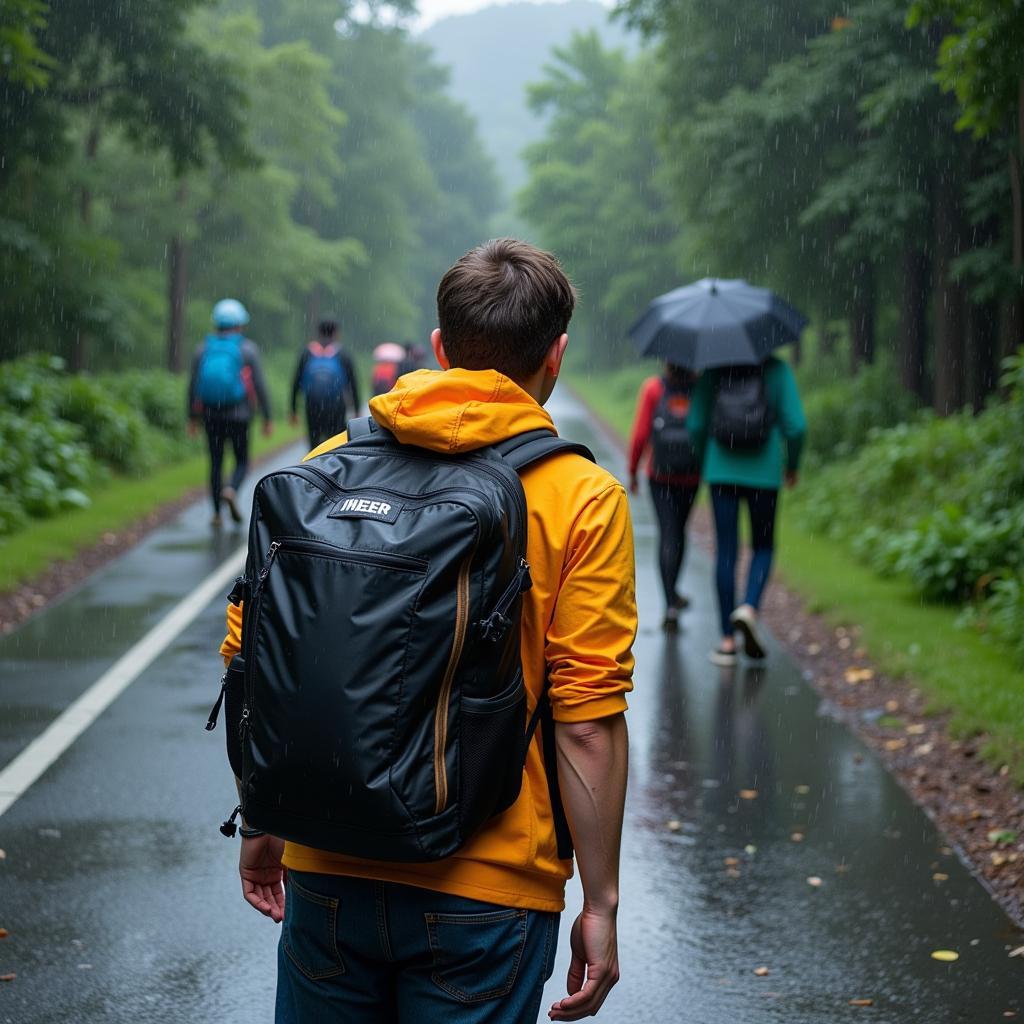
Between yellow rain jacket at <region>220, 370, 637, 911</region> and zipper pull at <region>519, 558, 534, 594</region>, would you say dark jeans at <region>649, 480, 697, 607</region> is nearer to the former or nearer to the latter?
yellow rain jacket at <region>220, 370, 637, 911</region>

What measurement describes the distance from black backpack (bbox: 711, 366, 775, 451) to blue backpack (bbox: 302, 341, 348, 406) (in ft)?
20.4

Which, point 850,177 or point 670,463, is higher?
point 850,177

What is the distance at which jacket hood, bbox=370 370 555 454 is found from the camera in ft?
7.47

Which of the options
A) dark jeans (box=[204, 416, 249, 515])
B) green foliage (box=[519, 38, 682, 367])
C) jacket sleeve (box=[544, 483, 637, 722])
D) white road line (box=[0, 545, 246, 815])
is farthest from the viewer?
green foliage (box=[519, 38, 682, 367])

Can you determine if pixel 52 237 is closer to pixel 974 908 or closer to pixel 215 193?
pixel 215 193

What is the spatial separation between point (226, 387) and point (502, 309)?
11.8 meters

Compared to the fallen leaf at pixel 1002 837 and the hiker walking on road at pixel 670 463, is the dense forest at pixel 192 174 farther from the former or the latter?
the fallen leaf at pixel 1002 837

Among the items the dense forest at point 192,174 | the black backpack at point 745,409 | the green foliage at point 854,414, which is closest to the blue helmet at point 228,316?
the dense forest at point 192,174

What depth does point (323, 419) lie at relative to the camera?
14.0 m

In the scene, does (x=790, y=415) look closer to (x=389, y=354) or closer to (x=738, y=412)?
(x=738, y=412)

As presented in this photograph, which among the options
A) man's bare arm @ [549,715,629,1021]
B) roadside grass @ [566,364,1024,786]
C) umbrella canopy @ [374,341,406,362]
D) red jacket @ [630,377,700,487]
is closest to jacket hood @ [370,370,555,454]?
man's bare arm @ [549,715,629,1021]

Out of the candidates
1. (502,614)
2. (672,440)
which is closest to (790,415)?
(672,440)

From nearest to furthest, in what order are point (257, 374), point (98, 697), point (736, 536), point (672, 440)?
point (98, 697) → point (736, 536) → point (672, 440) → point (257, 374)

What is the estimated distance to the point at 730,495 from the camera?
8578mm
